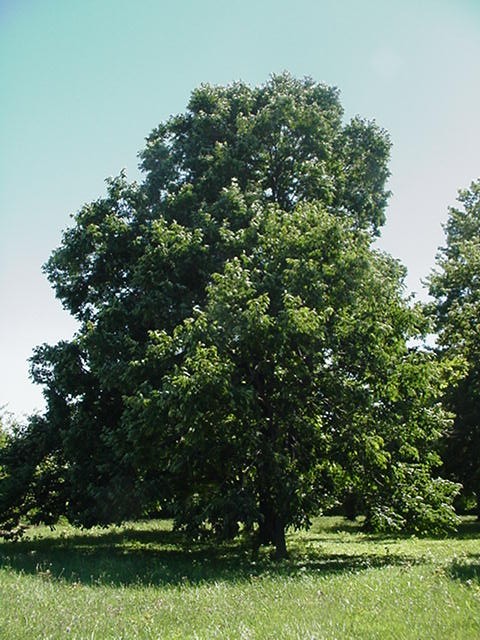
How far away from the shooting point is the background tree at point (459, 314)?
98.1 feet

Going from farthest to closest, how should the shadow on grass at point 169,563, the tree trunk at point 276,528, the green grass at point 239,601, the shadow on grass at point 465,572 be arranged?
the tree trunk at point 276,528, the shadow on grass at point 169,563, the shadow on grass at point 465,572, the green grass at point 239,601

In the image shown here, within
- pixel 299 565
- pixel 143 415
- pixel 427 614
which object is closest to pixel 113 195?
pixel 143 415

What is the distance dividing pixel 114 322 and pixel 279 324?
736 cm

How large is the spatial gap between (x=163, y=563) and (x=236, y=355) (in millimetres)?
6307

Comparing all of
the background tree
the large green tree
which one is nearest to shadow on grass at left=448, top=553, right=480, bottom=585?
the large green tree

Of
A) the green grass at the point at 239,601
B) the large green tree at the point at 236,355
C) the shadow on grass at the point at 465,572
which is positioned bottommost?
the shadow on grass at the point at 465,572

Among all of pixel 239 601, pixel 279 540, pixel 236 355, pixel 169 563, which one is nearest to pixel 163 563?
pixel 169 563

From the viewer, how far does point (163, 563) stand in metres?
15.6

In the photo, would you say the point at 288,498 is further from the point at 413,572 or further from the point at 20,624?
the point at 20,624

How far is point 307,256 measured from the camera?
17.2 meters

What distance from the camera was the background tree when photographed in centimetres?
2989

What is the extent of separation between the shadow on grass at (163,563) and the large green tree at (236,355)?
121 centimetres

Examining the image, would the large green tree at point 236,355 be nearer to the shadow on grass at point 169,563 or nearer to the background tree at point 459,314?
the shadow on grass at point 169,563

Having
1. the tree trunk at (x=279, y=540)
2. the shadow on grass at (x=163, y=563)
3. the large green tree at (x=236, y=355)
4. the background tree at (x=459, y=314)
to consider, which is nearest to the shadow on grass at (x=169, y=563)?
the shadow on grass at (x=163, y=563)
